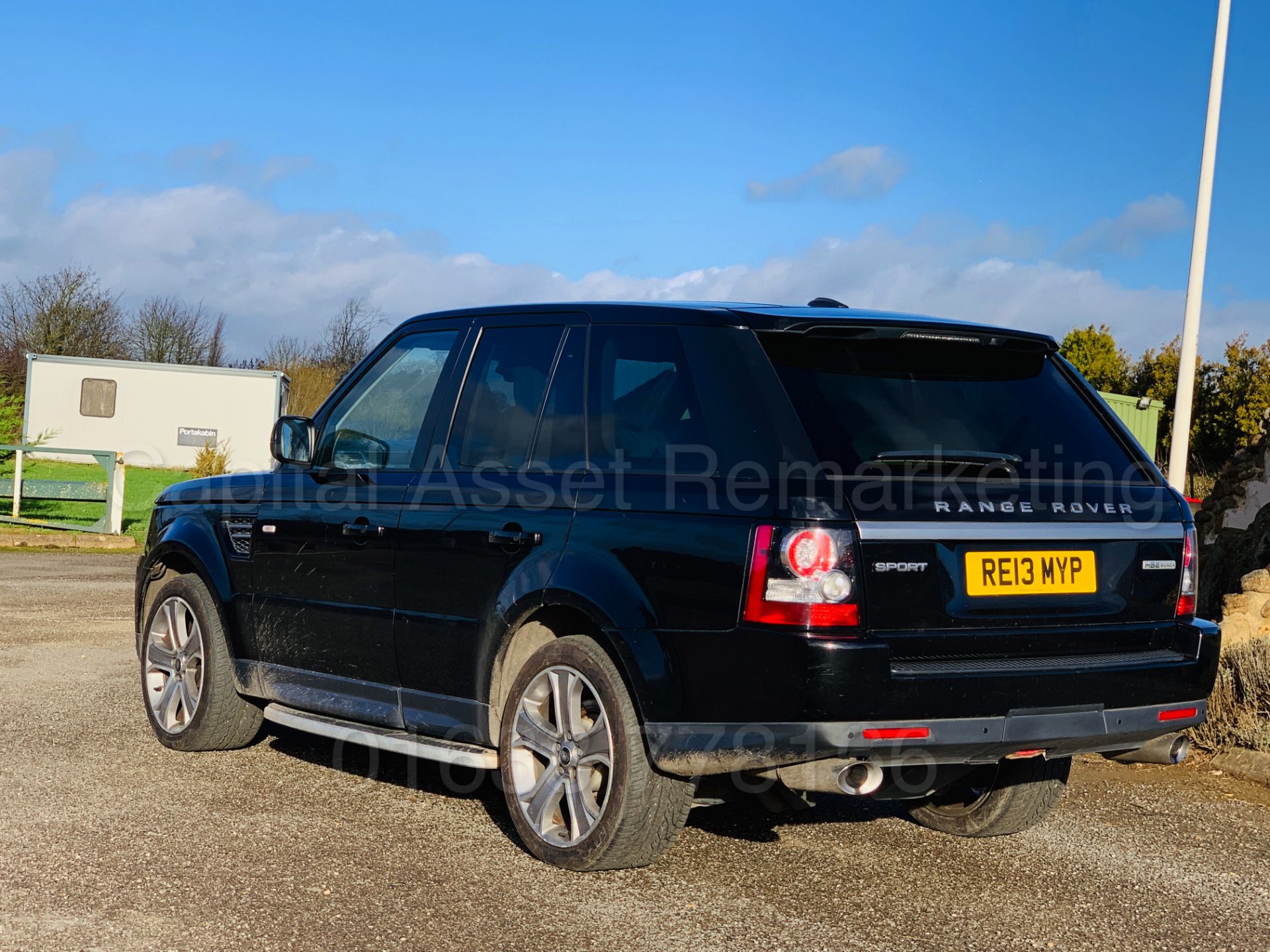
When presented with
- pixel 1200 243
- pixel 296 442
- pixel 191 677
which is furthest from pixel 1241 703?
pixel 1200 243

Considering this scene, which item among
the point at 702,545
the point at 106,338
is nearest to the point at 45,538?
the point at 702,545

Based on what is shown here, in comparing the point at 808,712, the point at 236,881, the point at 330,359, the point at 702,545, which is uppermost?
the point at 330,359

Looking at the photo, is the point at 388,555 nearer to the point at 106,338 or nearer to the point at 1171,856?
the point at 1171,856

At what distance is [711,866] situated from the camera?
487 centimetres

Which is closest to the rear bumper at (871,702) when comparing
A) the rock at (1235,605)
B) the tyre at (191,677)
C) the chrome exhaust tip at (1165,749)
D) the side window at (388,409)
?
the chrome exhaust tip at (1165,749)

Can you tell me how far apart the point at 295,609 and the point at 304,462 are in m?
0.65

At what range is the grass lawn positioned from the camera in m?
22.8

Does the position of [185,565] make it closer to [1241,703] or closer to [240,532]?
[240,532]

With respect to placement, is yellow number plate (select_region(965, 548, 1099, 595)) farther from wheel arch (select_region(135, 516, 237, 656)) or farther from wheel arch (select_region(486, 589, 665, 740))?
wheel arch (select_region(135, 516, 237, 656))

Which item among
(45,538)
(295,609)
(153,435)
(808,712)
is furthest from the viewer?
(153,435)

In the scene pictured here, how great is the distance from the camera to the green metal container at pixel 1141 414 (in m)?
35.2

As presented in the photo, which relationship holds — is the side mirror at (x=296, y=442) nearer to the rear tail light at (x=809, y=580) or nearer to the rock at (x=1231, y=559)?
the rear tail light at (x=809, y=580)

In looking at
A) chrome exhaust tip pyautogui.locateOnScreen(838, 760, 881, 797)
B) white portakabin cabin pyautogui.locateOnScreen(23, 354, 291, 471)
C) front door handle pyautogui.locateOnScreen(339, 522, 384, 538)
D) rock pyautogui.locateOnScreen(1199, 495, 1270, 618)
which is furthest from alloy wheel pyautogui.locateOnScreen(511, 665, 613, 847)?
white portakabin cabin pyautogui.locateOnScreen(23, 354, 291, 471)

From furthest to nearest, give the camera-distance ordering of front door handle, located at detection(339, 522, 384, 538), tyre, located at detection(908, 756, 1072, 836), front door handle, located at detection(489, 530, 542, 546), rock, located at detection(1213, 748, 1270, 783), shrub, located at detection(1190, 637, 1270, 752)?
1. shrub, located at detection(1190, 637, 1270, 752)
2. rock, located at detection(1213, 748, 1270, 783)
3. front door handle, located at detection(339, 522, 384, 538)
4. tyre, located at detection(908, 756, 1072, 836)
5. front door handle, located at detection(489, 530, 542, 546)
